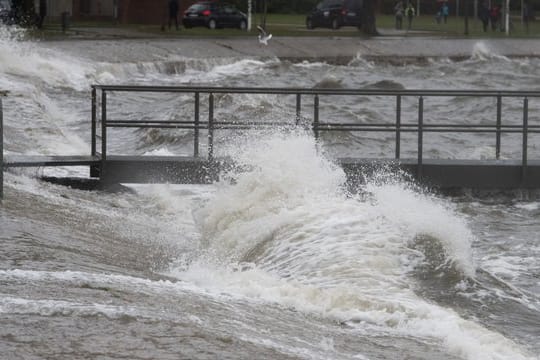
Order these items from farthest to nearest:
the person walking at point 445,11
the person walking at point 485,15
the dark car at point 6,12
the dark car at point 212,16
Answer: the person walking at point 445,11 → the person walking at point 485,15 → the dark car at point 212,16 → the dark car at point 6,12

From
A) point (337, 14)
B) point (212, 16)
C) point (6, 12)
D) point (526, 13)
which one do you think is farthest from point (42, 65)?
point (526, 13)

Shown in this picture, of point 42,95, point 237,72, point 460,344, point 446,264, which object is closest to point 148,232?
point 446,264

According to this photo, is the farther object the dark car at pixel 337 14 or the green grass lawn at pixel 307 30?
the dark car at pixel 337 14

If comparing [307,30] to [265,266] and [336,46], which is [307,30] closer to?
[336,46]

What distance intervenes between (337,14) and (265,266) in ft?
171

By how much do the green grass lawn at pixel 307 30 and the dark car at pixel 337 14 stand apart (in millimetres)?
527

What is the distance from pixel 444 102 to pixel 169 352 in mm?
26651

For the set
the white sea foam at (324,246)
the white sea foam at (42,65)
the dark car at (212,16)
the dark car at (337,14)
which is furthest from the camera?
the dark car at (337,14)

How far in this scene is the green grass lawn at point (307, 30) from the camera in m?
52.5

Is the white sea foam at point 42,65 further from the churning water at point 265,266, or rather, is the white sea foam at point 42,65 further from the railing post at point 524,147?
the railing post at point 524,147

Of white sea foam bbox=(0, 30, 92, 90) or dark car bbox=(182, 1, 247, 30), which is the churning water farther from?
dark car bbox=(182, 1, 247, 30)

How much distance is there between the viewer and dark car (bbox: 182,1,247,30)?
189ft

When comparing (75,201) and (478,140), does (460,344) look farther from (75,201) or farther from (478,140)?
(478,140)

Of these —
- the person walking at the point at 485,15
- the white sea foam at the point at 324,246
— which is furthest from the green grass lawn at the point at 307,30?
the white sea foam at the point at 324,246
